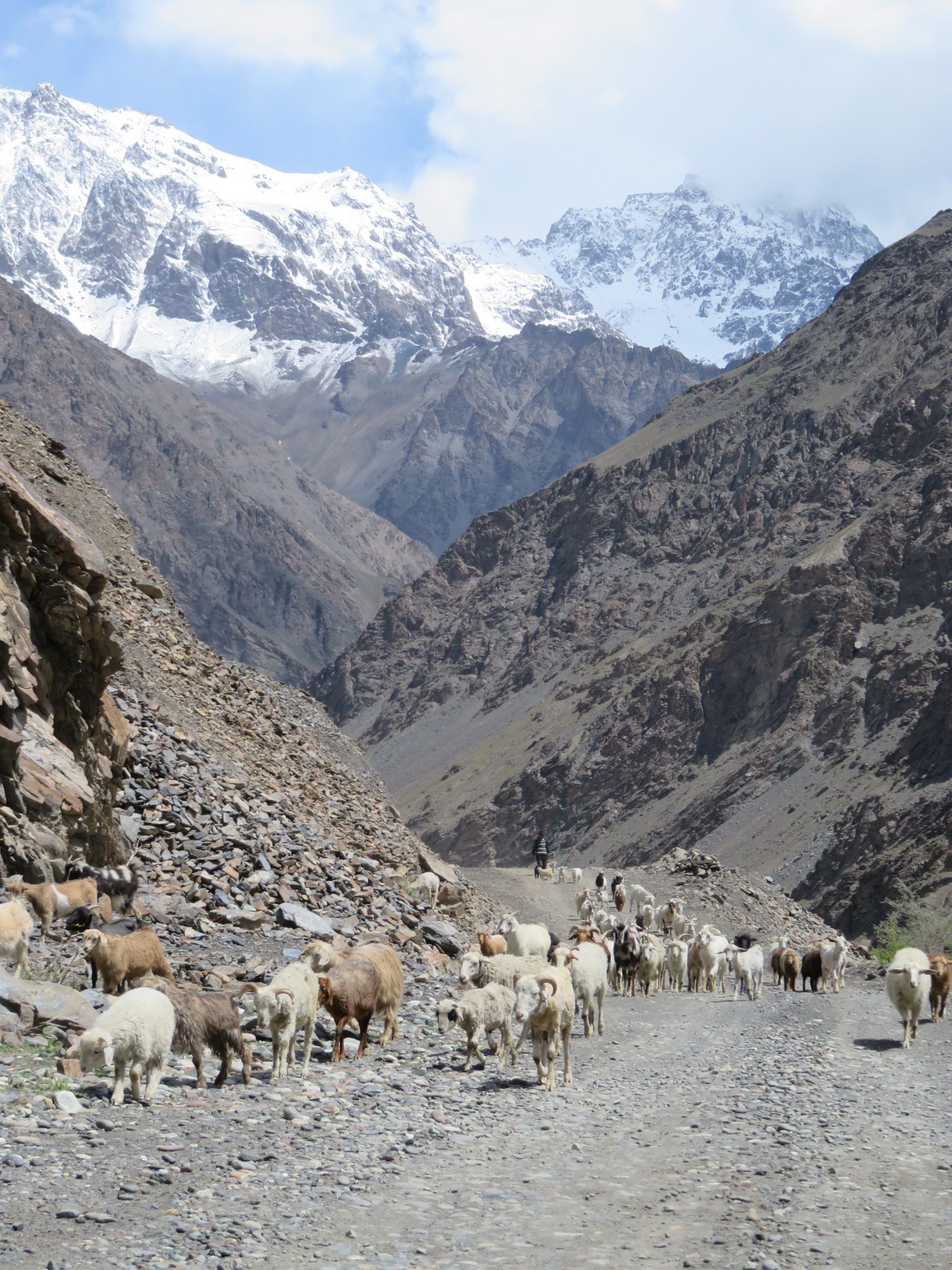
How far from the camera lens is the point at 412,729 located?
6949 inches

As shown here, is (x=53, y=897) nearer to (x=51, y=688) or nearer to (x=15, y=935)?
(x=15, y=935)

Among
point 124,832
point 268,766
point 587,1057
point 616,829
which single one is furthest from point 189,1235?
point 616,829

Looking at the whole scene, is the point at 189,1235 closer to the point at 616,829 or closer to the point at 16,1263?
the point at 16,1263

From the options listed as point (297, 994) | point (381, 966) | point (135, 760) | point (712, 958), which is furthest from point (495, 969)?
point (712, 958)

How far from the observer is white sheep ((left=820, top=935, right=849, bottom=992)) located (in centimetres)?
2658

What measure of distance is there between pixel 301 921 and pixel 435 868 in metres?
11.9

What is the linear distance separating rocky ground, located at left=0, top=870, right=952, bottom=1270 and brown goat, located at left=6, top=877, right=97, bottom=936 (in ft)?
3.14

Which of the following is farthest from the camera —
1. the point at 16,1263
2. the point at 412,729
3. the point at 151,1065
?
the point at 412,729

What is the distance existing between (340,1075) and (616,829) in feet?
362

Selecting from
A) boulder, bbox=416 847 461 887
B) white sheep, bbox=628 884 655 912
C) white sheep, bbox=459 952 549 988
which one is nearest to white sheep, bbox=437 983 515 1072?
white sheep, bbox=459 952 549 988

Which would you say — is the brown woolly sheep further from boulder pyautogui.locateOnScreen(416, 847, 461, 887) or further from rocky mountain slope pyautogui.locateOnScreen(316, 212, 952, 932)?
rocky mountain slope pyautogui.locateOnScreen(316, 212, 952, 932)

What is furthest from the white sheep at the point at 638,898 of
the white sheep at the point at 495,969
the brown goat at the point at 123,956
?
the brown goat at the point at 123,956

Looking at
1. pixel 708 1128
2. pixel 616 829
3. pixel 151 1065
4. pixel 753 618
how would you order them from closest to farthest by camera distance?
pixel 151 1065
pixel 708 1128
pixel 616 829
pixel 753 618

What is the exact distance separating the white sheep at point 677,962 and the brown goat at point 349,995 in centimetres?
1310
